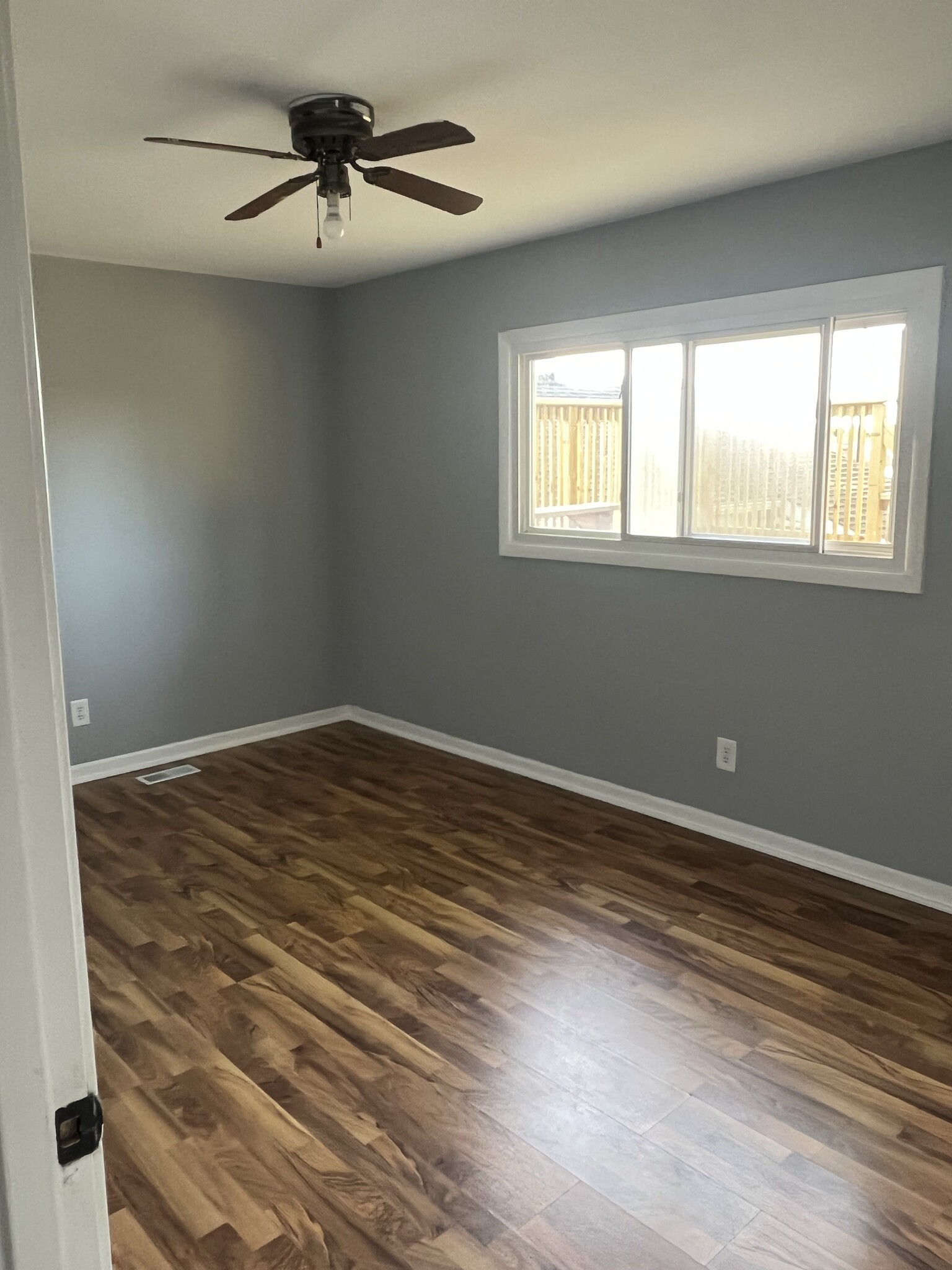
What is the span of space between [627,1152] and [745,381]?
2.69 metres

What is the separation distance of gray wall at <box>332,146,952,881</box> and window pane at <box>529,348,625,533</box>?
0.70ft

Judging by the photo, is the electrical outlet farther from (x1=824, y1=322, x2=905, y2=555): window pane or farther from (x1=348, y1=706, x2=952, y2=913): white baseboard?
(x1=824, y1=322, x2=905, y2=555): window pane

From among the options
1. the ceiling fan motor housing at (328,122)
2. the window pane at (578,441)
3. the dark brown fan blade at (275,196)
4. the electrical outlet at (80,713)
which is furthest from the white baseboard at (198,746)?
the ceiling fan motor housing at (328,122)

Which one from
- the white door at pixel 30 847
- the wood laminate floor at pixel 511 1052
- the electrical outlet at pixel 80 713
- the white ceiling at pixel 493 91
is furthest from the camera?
the electrical outlet at pixel 80 713

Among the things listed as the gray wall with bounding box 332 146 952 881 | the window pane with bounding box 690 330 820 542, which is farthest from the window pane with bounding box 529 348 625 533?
the window pane with bounding box 690 330 820 542

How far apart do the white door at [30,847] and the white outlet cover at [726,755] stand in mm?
3292

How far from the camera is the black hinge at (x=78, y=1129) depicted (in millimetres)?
794

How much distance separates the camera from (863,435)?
333 centimetres

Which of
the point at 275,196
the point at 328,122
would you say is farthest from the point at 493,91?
the point at 275,196

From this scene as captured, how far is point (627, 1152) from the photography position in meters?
2.15

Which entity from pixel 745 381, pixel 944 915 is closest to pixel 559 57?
pixel 745 381

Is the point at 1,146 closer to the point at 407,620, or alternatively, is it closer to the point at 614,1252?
the point at 614,1252

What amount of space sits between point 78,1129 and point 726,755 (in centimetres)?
333

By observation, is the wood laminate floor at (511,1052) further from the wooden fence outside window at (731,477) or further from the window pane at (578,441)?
the window pane at (578,441)
